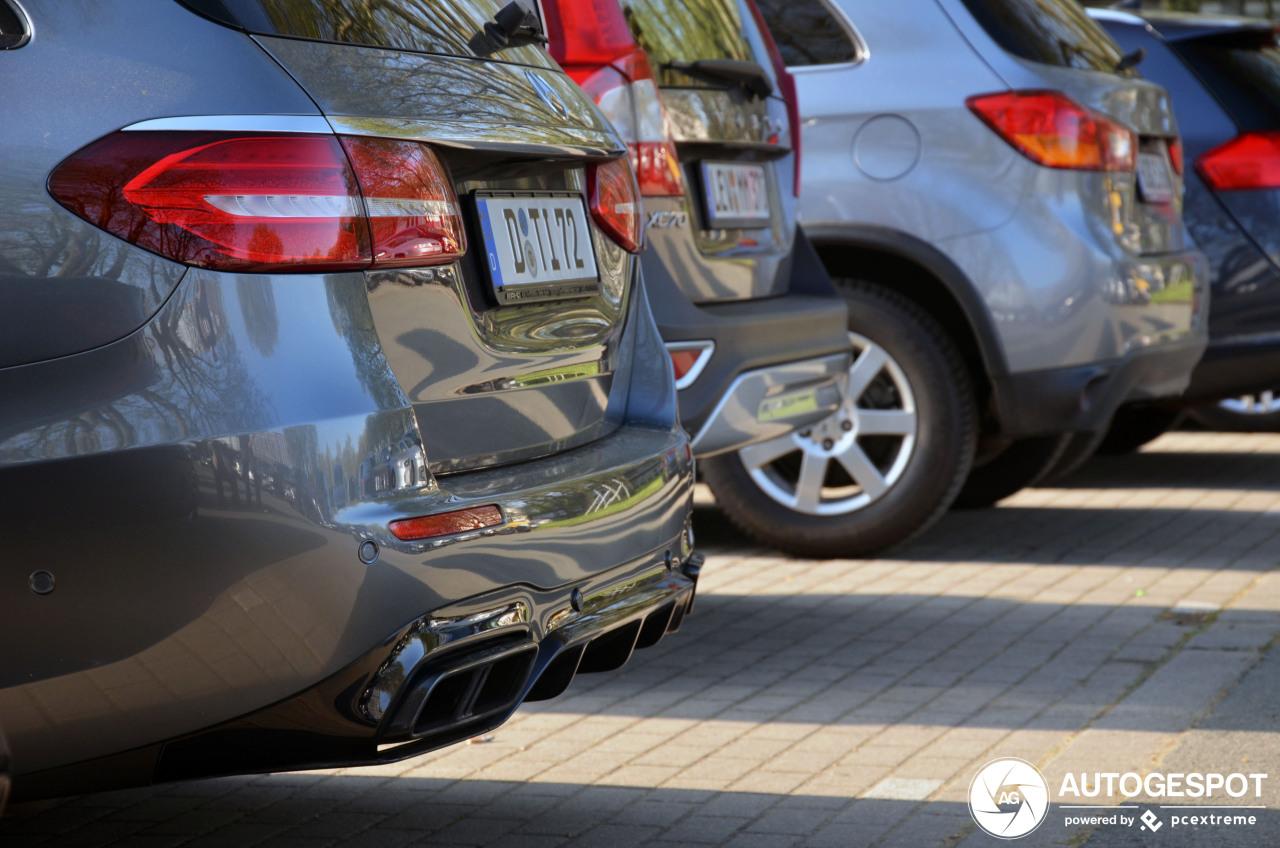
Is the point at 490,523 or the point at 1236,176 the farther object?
the point at 1236,176

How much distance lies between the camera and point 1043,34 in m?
5.77

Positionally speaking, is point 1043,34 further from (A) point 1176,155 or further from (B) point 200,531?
(B) point 200,531

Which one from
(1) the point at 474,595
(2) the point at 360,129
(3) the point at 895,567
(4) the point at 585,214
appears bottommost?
(3) the point at 895,567

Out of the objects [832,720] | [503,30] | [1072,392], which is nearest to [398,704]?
[503,30]

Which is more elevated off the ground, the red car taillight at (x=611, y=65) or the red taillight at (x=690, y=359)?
the red car taillight at (x=611, y=65)

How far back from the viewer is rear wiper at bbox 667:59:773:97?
4449 millimetres

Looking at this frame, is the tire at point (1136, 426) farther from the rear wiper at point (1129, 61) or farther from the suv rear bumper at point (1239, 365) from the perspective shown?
the rear wiper at point (1129, 61)

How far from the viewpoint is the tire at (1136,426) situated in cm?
779

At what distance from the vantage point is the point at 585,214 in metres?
3.01

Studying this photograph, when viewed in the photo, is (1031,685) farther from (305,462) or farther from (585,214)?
(305,462)


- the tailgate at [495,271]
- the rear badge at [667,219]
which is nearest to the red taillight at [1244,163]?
the rear badge at [667,219]

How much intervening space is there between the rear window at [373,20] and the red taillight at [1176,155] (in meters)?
3.80

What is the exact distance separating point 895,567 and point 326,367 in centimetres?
393

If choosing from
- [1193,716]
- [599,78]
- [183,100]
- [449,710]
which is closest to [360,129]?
[183,100]
